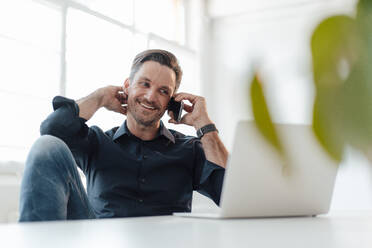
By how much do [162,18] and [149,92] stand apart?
2504mm

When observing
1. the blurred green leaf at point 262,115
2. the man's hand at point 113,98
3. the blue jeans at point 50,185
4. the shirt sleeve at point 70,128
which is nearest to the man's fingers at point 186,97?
the man's hand at point 113,98

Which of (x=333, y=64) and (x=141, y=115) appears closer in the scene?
(x=333, y=64)

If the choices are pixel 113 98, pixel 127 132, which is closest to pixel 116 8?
pixel 113 98

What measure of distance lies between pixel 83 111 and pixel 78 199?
67cm

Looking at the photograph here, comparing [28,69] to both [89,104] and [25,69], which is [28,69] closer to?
[25,69]

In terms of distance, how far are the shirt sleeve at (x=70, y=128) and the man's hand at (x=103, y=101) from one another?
0.15ft

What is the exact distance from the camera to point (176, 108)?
6.47ft

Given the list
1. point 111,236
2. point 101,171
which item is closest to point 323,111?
point 111,236

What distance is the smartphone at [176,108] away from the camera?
193cm

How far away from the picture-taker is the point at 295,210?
915 mm

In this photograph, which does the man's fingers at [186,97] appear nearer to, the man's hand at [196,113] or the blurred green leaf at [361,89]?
the man's hand at [196,113]

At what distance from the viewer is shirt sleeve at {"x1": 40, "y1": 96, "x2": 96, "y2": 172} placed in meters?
1.72

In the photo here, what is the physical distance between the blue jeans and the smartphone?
77 centimetres

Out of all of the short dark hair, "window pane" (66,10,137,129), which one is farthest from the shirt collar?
"window pane" (66,10,137,129)
